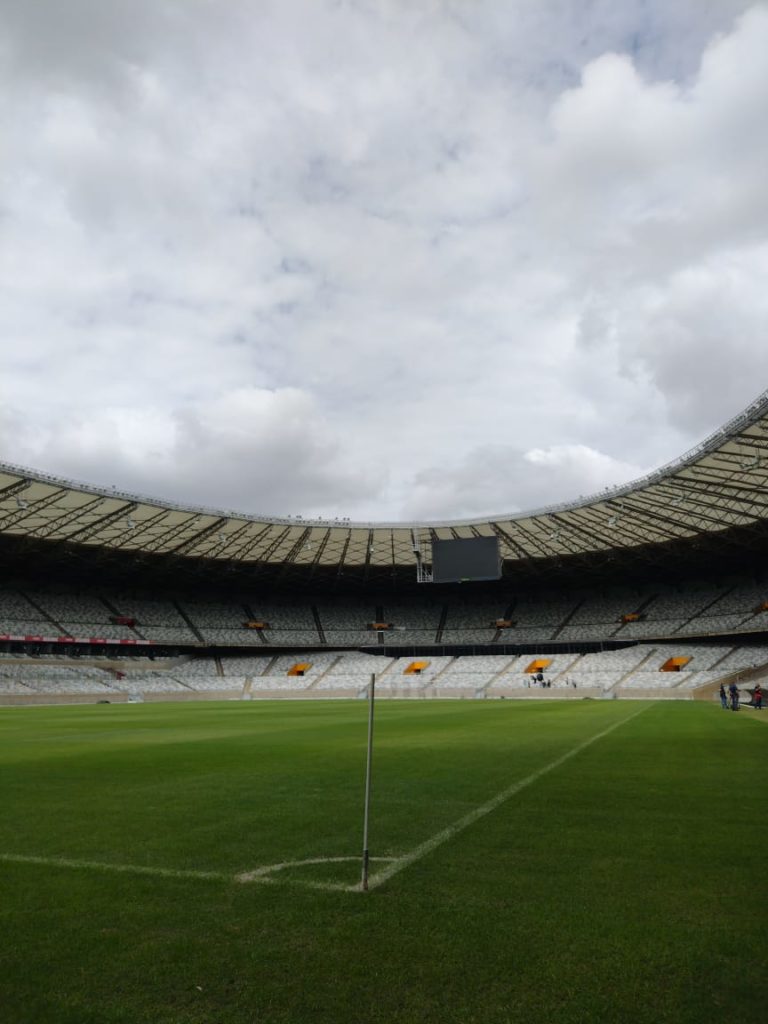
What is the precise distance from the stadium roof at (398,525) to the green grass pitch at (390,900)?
3245 centimetres

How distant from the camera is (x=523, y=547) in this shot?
67875 millimetres

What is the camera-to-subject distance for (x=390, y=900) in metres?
5.28

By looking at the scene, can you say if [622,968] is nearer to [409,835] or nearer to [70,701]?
[409,835]

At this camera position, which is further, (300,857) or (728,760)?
(728,760)

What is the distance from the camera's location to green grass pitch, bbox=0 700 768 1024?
378 centimetres

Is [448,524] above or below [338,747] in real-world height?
above

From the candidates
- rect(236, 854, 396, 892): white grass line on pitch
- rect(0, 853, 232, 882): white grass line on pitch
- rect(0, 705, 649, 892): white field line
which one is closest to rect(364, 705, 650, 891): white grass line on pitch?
rect(0, 705, 649, 892): white field line

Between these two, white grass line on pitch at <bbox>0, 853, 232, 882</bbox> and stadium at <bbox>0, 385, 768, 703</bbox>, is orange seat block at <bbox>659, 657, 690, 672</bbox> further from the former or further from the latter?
white grass line on pitch at <bbox>0, 853, 232, 882</bbox>

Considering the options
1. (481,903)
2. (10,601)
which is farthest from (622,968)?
(10,601)

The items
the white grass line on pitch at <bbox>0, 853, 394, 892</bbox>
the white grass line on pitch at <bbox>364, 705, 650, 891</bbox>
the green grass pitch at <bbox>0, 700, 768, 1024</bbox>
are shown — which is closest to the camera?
the green grass pitch at <bbox>0, 700, 768, 1024</bbox>

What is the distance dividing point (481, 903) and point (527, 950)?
89 centimetres

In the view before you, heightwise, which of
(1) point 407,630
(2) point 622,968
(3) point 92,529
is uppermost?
(3) point 92,529

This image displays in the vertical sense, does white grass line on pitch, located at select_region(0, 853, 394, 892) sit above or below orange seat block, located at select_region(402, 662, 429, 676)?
below

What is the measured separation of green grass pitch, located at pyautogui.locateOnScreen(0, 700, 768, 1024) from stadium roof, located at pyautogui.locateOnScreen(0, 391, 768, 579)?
106 feet
